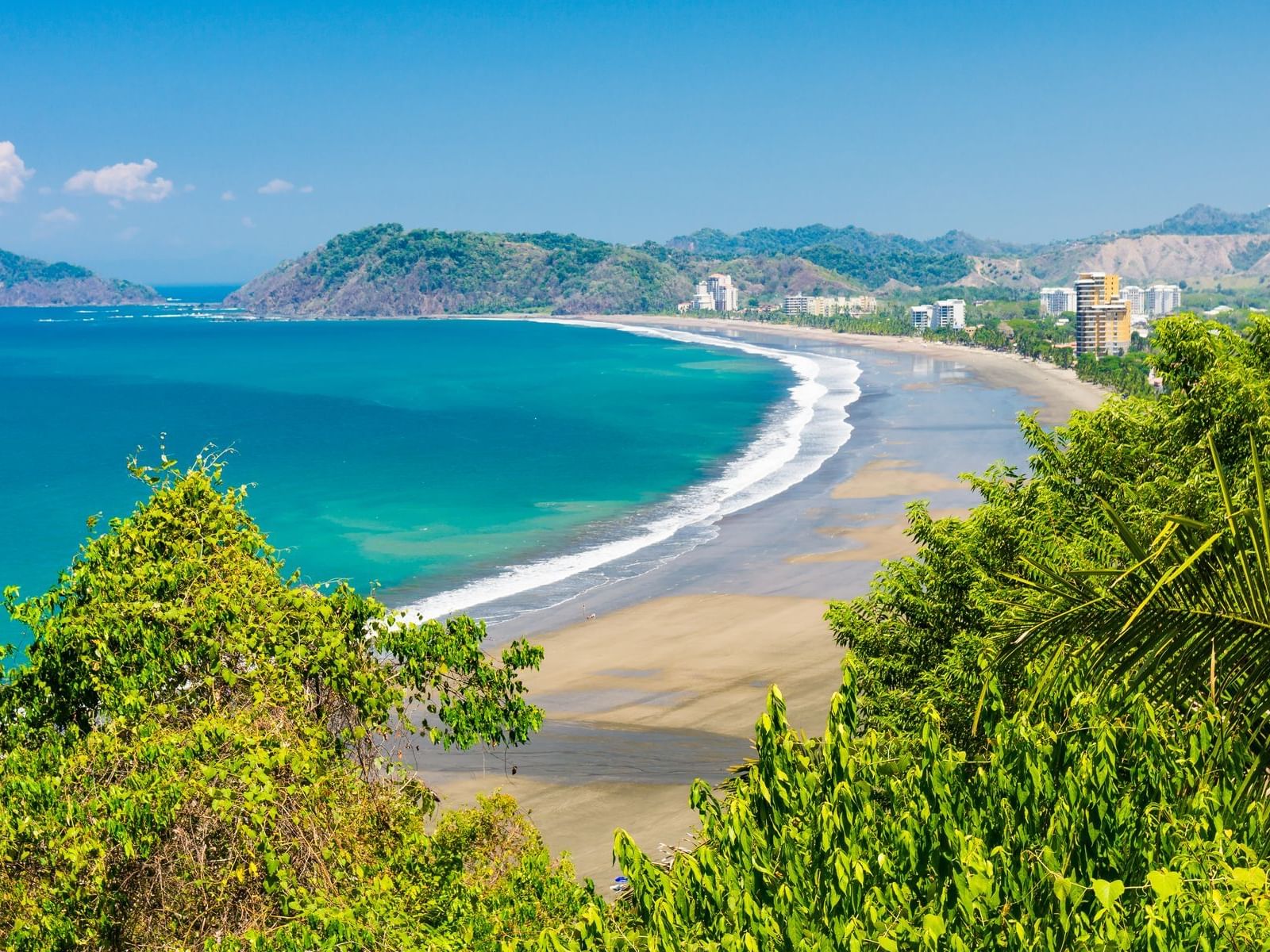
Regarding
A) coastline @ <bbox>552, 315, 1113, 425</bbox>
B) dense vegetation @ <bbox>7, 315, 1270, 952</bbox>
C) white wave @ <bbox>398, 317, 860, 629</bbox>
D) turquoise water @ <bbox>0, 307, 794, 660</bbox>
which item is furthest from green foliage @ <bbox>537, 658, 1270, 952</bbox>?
coastline @ <bbox>552, 315, 1113, 425</bbox>

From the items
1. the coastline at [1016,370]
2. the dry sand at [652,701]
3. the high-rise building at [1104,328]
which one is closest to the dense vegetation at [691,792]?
the dry sand at [652,701]

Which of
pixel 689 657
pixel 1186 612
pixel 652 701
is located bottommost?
pixel 652 701

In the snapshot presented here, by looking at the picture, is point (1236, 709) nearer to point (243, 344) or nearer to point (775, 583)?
point (775, 583)

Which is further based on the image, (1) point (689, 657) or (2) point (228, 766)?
(1) point (689, 657)

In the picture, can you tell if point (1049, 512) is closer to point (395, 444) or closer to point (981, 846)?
point (981, 846)

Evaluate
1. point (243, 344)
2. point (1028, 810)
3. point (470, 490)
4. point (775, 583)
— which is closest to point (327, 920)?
point (1028, 810)

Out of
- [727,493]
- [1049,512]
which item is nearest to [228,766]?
[1049,512]

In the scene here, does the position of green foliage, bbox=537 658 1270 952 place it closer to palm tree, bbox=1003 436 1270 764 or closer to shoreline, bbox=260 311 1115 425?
palm tree, bbox=1003 436 1270 764
